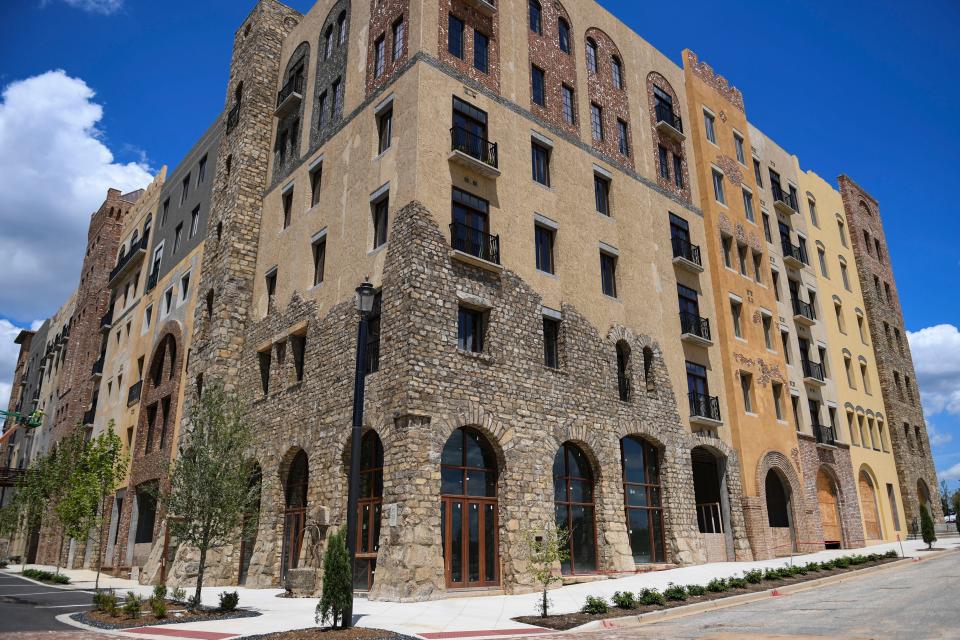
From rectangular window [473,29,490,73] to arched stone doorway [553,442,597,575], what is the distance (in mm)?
13936

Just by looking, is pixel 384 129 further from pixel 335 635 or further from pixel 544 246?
pixel 335 635

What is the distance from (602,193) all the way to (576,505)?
12.9 metres

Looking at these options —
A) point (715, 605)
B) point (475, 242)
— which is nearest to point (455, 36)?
point (475, 242)

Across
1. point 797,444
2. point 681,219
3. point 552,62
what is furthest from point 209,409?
point 797,444

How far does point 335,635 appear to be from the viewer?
11539 mm

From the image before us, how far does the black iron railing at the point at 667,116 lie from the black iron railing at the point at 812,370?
1468 centimetres

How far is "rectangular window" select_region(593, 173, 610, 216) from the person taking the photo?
27453 mm

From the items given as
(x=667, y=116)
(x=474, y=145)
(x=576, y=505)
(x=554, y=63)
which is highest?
(x=667, y=116)

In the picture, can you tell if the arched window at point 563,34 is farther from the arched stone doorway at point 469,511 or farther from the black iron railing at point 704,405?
the arched stone doorway at point 469,511

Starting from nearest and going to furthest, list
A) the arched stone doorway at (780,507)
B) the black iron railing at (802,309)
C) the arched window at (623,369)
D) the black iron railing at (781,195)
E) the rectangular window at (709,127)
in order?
the arched window at (623,369), the arched stone doorway at (780,507), the rectangular window at (709,127), the black iron railing at (802,309), the black iron railing at (781,195)

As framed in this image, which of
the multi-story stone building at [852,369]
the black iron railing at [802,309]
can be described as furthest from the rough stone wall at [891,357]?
the black iron railing at [802,309]

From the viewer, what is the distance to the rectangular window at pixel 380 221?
2200 cm

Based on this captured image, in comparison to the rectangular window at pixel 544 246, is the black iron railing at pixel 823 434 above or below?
below

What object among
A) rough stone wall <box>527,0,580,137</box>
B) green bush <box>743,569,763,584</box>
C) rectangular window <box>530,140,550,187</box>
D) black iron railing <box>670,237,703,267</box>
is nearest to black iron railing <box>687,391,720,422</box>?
black iron railing <box>670,237,703,267</box>
